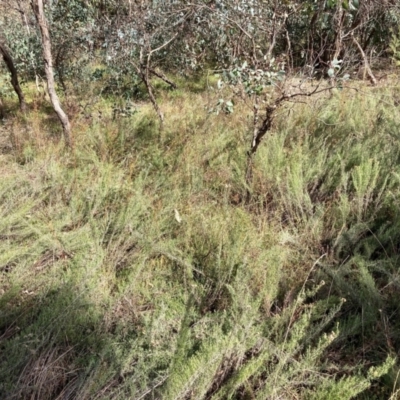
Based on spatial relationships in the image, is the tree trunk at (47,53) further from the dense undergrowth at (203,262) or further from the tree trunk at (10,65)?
the tree trunk at (10,65)

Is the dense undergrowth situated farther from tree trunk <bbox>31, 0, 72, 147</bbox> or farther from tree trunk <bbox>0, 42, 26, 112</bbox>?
tree trunk <bbox>0, 42, 26, 112</bbox>

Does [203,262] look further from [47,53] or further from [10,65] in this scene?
[10,65]

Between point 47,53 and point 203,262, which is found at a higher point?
point 47,53

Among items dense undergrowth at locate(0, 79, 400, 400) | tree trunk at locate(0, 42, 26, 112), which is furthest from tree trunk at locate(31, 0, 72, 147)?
tree trunk at locate(0, 42, 26, 112)

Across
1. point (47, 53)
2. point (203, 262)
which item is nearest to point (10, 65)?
point (47, 53)

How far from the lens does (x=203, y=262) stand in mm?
2262

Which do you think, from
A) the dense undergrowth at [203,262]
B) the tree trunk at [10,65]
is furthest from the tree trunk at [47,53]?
the tree trunk at [10,65]

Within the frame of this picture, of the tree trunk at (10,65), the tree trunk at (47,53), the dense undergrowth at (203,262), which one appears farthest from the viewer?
the tree trunk at (10,65)

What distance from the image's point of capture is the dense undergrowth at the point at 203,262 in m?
1.56

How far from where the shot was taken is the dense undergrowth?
5.11 feet

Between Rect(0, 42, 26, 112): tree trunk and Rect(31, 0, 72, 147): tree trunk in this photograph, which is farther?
Rect(0, 42, 26, 112): tree trunk

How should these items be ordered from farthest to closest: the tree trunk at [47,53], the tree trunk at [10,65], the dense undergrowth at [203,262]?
the tree trunk at [10,65]
the tree trunk at [47,53]
the dense undergrowth at [203,262]

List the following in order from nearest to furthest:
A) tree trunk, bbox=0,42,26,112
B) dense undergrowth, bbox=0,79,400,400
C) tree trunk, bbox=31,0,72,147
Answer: dense undergrowth, bbox=0,79,400,400, tree trunk, bbox=31,0,72,147, tree trunk, bbox=0,42,26,112

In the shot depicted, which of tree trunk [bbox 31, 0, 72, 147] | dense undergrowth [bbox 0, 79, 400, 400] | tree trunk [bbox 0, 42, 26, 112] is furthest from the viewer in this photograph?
tree trunk [bbox 0, 42, 26, 112]
